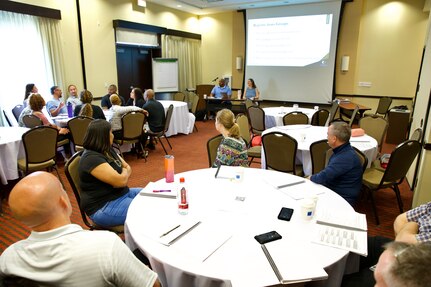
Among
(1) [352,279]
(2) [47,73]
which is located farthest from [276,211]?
(2) [47,73]

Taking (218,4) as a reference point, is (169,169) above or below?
below

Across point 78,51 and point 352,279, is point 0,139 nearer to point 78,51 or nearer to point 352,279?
point 78,51

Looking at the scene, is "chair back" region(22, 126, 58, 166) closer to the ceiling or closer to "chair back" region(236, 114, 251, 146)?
"chair back" region(236, 114, 251, 146)

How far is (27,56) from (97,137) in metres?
4.97

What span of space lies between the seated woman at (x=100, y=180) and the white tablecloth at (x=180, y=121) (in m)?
4.73

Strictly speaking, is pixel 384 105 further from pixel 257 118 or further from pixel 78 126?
pixel 78 126

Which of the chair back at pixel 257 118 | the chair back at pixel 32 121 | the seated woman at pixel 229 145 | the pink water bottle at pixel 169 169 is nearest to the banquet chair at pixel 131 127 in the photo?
the chair back at pixel 32 121

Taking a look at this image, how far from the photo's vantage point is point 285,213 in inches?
68.2

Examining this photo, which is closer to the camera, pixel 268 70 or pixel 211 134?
pixel 211 134

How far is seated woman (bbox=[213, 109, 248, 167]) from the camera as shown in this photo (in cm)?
275

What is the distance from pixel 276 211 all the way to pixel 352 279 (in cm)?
53

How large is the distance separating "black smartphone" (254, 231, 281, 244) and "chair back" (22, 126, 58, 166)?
3.06 metres

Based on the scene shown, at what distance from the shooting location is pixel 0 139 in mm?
3625

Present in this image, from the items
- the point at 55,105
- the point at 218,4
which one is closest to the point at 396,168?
the point at 55,105
